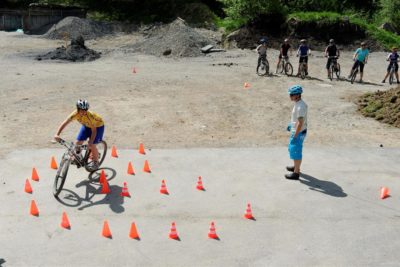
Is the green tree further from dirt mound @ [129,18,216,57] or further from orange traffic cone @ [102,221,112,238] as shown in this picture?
orange traffic cone @ [102,221,112,238]

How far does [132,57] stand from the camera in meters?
28.7

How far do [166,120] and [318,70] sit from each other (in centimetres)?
1263

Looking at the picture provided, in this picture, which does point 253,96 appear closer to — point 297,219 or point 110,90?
point 110,90

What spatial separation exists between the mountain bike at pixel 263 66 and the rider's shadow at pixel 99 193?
14.1 m

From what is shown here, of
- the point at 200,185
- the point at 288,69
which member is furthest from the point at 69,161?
the point at 288,69

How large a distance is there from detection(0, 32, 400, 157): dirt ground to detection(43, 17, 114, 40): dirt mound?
1121 cm

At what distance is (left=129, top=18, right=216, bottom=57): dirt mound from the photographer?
29484mm

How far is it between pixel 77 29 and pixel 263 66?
21.7 metres

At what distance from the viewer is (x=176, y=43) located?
99.5ft

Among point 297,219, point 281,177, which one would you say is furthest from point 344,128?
point 297,219

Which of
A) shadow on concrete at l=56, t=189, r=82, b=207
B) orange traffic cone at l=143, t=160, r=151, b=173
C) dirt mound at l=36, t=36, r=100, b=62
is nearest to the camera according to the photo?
shadow on concrete at l=56, t=189, r=82, b=207

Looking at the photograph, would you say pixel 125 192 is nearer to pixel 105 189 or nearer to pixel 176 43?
pixel 105 189

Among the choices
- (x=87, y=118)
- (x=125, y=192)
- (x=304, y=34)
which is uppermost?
(x=304, y=34)

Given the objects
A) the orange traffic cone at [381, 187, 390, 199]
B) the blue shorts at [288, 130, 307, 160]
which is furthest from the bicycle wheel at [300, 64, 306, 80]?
the orange traffic cone at [381, 187, 390, 199]
